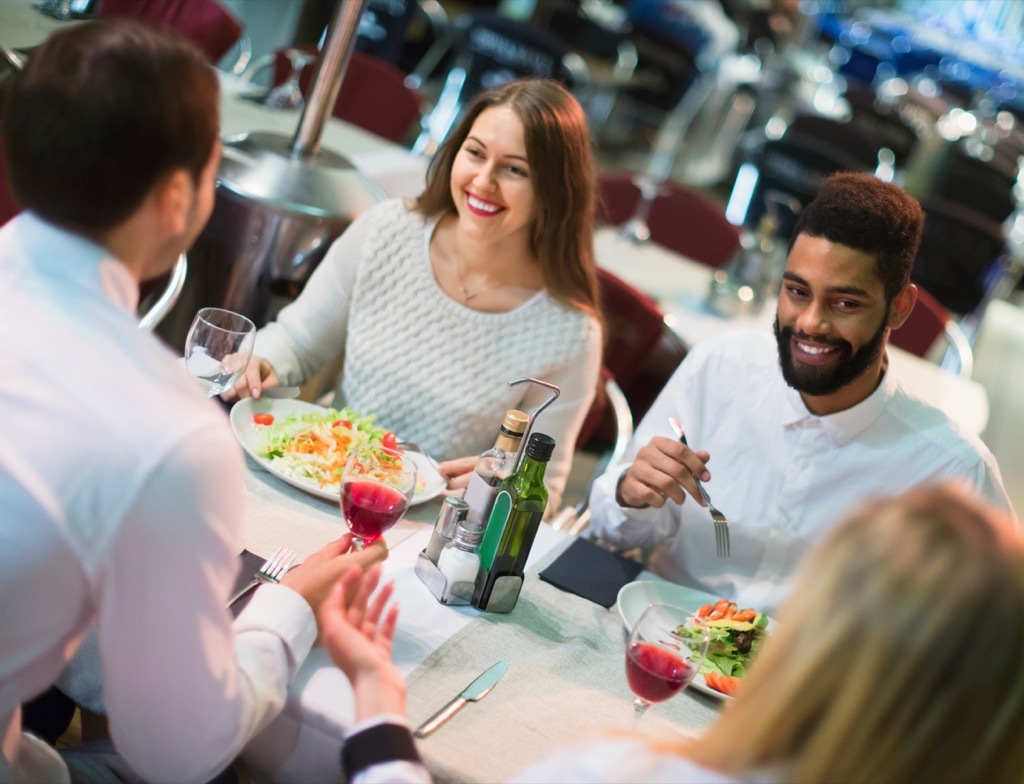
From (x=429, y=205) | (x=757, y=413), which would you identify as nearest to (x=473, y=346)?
(x=429, y=205)

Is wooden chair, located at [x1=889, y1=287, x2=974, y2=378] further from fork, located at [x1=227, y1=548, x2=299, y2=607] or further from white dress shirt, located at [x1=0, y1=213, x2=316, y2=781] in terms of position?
white dress shirt, located at [x1=0, y1=213, x2=316, y2=781]

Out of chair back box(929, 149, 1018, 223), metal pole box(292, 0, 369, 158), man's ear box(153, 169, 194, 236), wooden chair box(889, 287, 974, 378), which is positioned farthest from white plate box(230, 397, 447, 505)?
chair back box(929, 149, 1018, 223)

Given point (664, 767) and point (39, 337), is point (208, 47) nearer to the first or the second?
point (39, 337)

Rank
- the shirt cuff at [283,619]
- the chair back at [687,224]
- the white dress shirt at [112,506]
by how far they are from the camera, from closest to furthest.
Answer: the white dress shirt at [112,506] < the shirt cuff at [283,619] < the chair back at [687,224]

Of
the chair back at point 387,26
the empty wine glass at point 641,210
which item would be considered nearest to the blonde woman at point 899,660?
the empty wine glass at point 641,210

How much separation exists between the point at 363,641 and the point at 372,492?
1.06ft

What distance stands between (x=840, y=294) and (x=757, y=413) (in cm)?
31

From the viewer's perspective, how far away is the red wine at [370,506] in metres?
1.56

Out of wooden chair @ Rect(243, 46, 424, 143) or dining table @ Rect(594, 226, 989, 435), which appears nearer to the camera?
dining table @ Rect(594, 226, 989, 435)

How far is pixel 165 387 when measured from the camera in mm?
1046

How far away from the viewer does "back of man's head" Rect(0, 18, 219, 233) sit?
101 centimetres

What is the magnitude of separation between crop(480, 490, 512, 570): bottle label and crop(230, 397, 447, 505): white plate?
21 cm

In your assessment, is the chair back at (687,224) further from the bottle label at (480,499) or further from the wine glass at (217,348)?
the bottle label at (480,499)

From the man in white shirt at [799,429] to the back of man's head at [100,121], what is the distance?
1.09 meters
